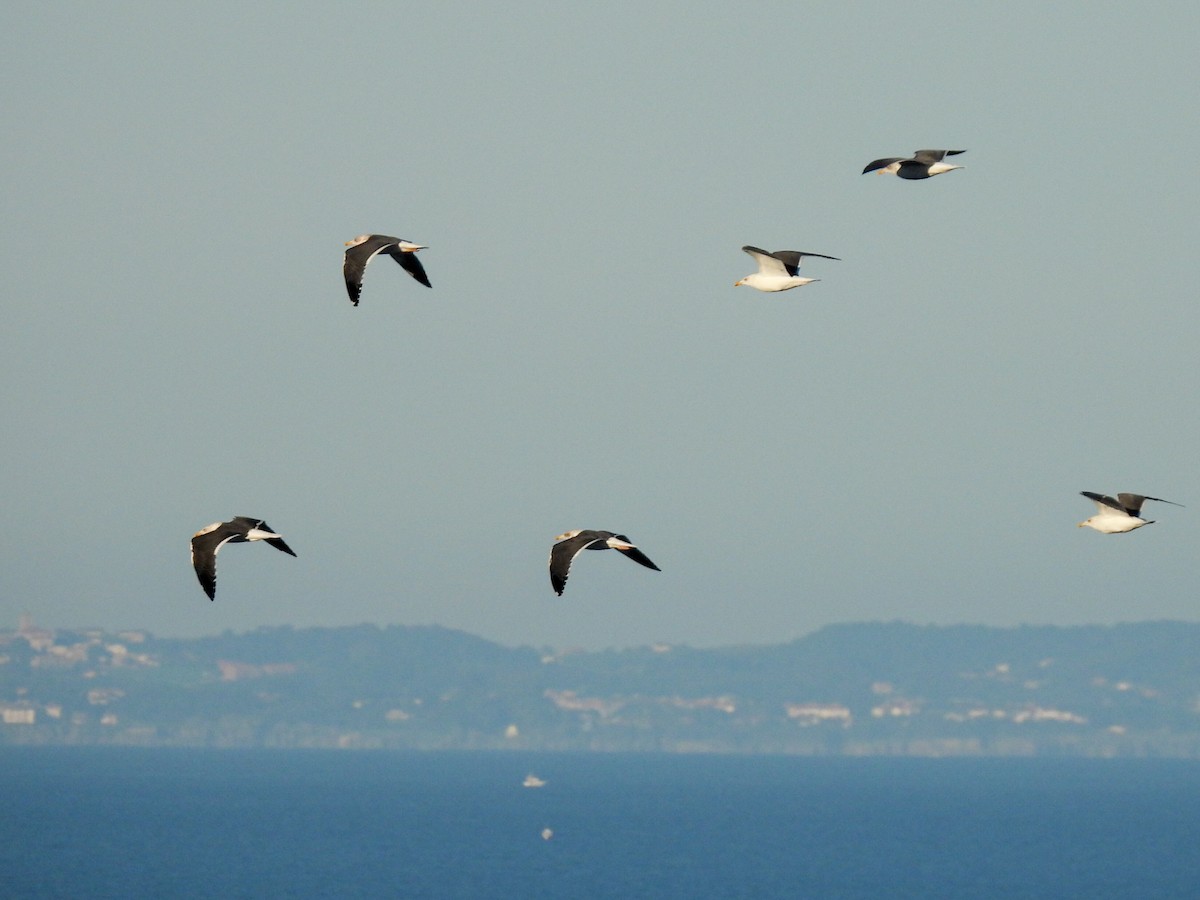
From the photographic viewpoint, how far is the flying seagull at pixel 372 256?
43206 millimetres

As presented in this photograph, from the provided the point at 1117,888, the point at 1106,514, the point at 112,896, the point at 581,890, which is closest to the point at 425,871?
the point at 581,890

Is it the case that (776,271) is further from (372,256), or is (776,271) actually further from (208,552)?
(208,552)

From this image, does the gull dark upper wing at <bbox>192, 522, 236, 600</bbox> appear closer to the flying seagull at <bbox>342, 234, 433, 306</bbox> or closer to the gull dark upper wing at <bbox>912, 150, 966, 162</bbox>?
the flying seagull at <bbox>342, 234, 433, 306</bbox>

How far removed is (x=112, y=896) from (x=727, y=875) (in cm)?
6395

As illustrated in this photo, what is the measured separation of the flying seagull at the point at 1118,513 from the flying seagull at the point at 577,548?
15.8m

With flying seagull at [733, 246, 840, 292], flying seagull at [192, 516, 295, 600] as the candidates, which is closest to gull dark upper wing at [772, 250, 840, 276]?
flying seagull at [733, 246, 840, 292]

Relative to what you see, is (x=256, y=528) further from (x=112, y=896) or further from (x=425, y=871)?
(x=425, y=871)

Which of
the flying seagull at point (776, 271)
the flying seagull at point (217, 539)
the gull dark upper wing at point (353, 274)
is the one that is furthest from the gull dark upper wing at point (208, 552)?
the flying seagull at point (776, 271)

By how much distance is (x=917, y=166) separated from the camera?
50344mm

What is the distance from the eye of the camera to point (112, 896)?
174125 millimetres

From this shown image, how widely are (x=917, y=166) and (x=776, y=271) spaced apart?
4779 millimetres

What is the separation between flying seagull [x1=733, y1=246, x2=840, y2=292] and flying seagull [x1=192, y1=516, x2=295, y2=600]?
16325 millimetres

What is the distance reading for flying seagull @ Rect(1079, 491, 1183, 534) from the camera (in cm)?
5012

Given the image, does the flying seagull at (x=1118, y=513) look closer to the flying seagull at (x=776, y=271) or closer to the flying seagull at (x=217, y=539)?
the flying seagull at (x=776, y=271)
